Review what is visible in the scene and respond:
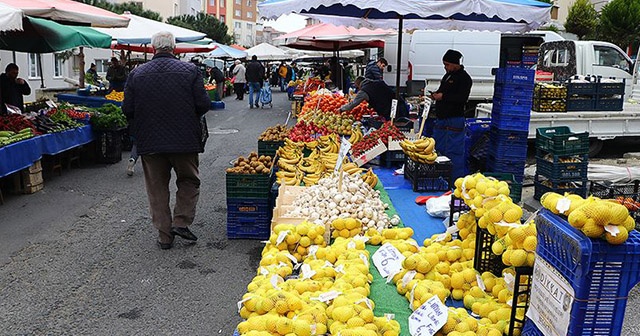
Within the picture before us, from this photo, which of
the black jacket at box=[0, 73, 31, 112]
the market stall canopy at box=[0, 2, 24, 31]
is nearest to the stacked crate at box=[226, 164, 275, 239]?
the market stall canopy at box=[0, 2, 24, 31]

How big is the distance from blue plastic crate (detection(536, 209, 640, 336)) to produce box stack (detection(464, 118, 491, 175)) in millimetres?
6535

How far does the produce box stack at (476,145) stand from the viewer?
863 centimetres

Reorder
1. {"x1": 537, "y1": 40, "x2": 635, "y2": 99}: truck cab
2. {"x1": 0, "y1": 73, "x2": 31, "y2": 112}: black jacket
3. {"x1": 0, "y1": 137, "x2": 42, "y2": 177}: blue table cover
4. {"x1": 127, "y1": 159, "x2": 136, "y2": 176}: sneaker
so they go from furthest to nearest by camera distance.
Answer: {"x1": 537, "y1": 40, "x2": 635, "y2": 99}: truck cab → {"x1": 0, "y1": 73, "x2": 31, "y2": 112}: black jacket → {"x1": 127, "y1": 159, "x2": 136, "y2": 176}: sneaker → {"x1": 0, "y1": 137, "x2": 42, "y2": 177}: blue table cover

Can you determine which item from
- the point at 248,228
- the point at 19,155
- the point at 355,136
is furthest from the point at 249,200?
the point at 19,155

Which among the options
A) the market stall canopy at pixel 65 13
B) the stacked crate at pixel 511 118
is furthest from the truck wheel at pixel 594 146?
the market stall canopy at pixel 65 13

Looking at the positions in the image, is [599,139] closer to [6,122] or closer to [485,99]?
[485,99]

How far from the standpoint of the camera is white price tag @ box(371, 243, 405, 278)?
349 centimetres

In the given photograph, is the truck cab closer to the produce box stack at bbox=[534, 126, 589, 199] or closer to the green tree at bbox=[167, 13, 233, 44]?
the produce box stack at bbox=[534, 126, 589, 199]

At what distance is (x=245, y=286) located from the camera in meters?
4.93

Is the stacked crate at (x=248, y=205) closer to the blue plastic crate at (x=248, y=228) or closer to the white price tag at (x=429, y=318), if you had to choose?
the blue plastic crate at (x=248, y=228)

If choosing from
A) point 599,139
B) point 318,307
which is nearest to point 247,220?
point 318,307

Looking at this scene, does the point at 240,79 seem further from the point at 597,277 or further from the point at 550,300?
the point at 597,277

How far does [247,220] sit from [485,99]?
10.6m

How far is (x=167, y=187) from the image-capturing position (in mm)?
5707
